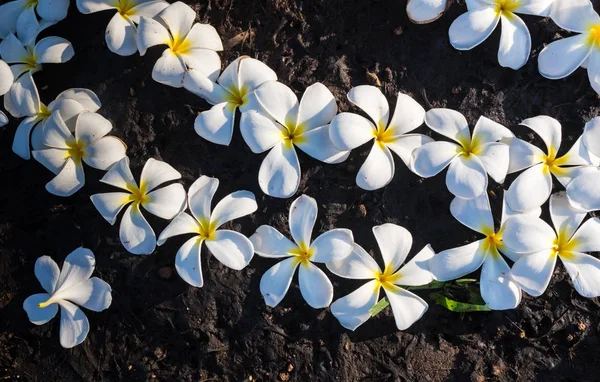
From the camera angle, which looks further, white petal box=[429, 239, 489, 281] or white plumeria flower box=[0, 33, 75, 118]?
white plumeria flower box=[0, 33, 75, 118]

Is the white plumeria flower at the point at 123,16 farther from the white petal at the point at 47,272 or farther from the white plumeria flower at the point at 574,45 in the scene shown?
the white plumeria flower at the point at 574,45

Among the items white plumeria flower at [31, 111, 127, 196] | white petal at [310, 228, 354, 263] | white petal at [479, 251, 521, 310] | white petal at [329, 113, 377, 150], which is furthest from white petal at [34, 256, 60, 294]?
white petal at [479, 251, 521, 310]

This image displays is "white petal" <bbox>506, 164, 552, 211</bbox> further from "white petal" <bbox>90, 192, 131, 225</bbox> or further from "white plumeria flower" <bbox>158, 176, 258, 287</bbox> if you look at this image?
"white petal" <bbox>90, 192, 131, 225</bbox>

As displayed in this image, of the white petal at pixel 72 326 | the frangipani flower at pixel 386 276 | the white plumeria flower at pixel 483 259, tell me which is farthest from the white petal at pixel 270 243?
the white petal at pixel 72 326

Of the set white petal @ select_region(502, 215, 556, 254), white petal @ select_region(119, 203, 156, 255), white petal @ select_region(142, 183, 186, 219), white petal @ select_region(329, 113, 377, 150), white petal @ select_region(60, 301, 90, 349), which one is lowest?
white petal @ select_region(60, 301, 90, 349)

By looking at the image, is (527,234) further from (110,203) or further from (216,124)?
(110,203)

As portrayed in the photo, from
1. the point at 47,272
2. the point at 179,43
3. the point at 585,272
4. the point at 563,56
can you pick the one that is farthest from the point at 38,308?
the point at 563,56

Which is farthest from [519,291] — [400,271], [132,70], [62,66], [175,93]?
[62,66]
